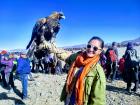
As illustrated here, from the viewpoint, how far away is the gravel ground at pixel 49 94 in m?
12.9

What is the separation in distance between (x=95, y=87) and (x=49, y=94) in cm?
1022

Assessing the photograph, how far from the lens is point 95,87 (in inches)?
167

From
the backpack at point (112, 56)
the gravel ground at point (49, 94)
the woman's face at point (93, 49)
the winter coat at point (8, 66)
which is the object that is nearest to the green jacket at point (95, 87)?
the woman's face at point (93, 49)

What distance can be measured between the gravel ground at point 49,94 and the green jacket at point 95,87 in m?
8.31

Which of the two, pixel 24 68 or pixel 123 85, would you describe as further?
pixel 123 85

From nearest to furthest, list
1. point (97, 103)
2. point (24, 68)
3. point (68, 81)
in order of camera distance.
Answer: point (97, 103) < point (68, 81) < point (24, 68)

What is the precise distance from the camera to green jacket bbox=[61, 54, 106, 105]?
13.9 feet

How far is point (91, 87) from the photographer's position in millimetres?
4320

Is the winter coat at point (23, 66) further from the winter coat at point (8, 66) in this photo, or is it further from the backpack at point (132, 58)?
the backpack at point (132, 58)

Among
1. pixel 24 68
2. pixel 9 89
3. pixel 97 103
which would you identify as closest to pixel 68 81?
pixel 97 103

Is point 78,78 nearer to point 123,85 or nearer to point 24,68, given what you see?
point 24,68

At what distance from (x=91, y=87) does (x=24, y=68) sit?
364 inches

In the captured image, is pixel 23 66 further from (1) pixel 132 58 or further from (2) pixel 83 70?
(2) pixel 83 70

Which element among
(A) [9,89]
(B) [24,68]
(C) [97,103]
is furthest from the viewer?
(A) [9,89]
